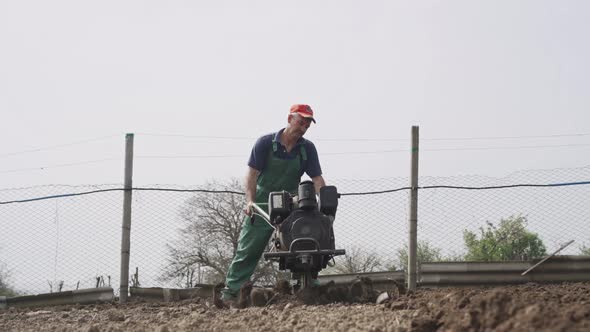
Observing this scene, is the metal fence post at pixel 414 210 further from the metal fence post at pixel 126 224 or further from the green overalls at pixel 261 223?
the metal fence post at pixel 126 224

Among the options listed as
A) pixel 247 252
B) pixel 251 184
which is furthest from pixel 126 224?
pixel 251 184

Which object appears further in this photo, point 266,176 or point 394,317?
point 266,176

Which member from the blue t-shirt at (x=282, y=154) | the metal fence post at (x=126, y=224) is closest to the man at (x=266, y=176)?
the blue t-shirt at (x=282, y=154)

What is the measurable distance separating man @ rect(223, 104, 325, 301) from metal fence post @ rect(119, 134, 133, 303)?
2.07m

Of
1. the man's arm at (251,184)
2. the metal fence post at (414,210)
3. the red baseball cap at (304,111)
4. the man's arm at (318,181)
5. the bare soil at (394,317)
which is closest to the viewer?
the bare soil at (394,317)

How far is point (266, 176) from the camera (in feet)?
23.6

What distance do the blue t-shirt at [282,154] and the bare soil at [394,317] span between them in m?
1.55

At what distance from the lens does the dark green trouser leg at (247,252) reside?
7246 mm

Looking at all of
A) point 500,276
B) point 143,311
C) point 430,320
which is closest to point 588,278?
point 500,276

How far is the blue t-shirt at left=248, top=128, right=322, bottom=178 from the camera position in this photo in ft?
23.3

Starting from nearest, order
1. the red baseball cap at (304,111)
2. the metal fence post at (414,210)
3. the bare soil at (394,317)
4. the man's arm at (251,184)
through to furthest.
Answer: the bare soil at (394,317), the red baseball cap at (304,111), the man's arm at (251,184), the metal fence post at (414,210)

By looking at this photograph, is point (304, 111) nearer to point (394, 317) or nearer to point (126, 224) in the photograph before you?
point (394, 317)

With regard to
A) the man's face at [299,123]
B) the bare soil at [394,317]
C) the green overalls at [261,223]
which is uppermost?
the man's face at [299,123]

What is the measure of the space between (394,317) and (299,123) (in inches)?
107
